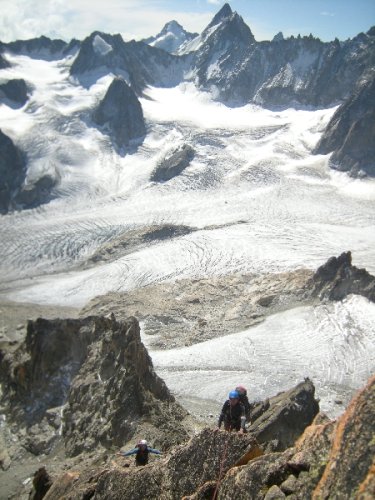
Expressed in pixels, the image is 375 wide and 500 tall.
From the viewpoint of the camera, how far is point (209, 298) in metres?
52.6

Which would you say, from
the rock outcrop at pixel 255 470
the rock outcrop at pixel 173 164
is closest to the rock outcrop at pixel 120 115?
the rock outcrop at pixel 173 164

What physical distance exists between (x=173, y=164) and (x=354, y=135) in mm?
33321

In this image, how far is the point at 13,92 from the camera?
388 ft

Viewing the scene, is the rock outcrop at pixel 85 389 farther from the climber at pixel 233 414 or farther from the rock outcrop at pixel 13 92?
the rock outcrop at pixel 13 92

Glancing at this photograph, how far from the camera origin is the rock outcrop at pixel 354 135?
94438 millimetres

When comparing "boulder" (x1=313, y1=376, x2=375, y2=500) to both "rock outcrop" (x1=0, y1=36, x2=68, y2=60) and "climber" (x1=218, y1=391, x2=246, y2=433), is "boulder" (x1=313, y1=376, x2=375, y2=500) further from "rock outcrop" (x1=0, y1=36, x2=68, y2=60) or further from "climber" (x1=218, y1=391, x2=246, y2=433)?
"rock outcrop" (x1=0, y1=36, x2=68, y2=60)

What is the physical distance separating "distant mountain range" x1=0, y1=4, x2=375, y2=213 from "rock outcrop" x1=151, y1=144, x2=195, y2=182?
17881 millimetres

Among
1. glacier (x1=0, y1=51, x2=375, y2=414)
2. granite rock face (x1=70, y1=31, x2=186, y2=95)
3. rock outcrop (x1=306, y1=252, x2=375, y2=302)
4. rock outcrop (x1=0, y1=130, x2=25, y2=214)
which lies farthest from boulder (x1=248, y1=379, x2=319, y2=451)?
granite rock face (x1=70, y1=31, x2=186, y2=95)

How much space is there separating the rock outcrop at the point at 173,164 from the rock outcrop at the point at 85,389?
64.6 m

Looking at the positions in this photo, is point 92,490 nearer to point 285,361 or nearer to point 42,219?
point 285,361

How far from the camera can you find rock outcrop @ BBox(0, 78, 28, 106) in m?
118

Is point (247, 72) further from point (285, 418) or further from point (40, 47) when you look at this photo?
point (285, 418)

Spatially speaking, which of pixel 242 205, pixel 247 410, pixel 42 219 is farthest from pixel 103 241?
pixel 247 410

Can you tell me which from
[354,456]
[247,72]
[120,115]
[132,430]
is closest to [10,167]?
[120,115]
